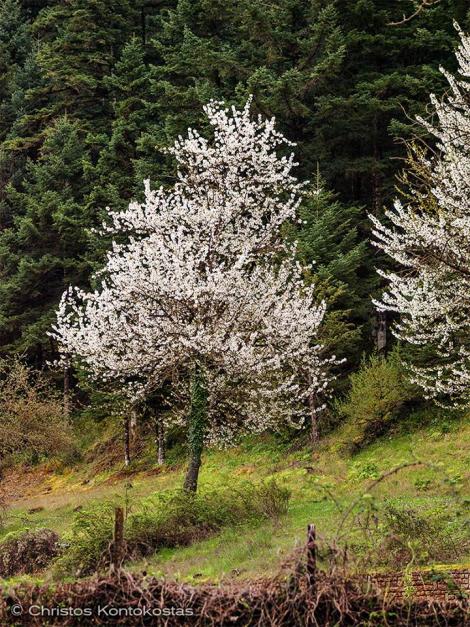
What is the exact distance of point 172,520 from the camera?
1417 centimetres

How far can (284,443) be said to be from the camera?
82.6 feet

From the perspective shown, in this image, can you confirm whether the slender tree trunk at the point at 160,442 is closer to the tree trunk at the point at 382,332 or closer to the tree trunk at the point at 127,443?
the tree trunk at the point at 127,443

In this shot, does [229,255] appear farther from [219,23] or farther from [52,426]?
[219,23]

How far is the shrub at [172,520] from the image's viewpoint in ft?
41.7

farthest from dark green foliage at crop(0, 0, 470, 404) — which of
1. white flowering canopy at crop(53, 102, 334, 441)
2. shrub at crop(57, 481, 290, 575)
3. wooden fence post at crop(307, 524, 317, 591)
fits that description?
wooden fence post at crop(307, 524, 317, 591)

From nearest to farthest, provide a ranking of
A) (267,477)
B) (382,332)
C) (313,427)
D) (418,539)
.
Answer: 1. (418,539)
2. (267,477)
3. (313,427)
4. (382,332)

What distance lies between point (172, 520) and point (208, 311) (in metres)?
4.91

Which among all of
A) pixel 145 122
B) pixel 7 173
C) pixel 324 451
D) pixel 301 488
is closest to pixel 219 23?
pixel 145 122

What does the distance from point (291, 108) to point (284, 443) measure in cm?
1435

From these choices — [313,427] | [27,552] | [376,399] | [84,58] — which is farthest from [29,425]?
[84,58]

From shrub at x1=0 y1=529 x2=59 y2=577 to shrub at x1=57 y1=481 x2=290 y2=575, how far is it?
2.57ft

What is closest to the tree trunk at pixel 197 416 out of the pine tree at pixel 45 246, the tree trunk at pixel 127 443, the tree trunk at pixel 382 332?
the tree trunk at pixel 382 332

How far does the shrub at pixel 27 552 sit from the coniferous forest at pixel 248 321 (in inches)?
2.1

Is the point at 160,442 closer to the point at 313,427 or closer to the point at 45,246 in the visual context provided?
the point at 313,427
